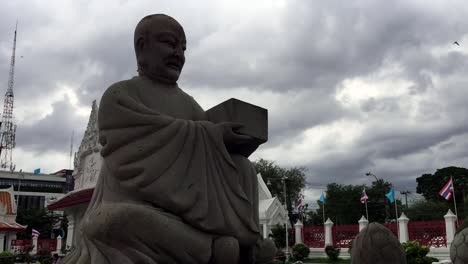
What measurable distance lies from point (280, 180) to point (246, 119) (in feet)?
147

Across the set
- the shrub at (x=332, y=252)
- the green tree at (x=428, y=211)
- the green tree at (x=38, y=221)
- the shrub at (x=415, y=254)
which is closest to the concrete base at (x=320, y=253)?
the shrub at (x=332, y=252)

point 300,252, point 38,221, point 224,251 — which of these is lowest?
point 300,252

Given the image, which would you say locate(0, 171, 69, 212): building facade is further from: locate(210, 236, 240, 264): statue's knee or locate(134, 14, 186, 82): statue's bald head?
locate(210, 236, 240, 264): statue's knee

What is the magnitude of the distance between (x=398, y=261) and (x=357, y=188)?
53634 millimetres

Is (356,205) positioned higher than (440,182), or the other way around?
(440,182)

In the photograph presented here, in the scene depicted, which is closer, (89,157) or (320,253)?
(320,253)

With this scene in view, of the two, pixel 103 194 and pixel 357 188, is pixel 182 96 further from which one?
pixel 357 188

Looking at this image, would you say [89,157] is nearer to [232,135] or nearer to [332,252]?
[332,252]

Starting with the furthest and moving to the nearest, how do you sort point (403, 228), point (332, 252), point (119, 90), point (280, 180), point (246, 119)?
1. point (280, 180)
2. point (332, 252)
3. point (403, 228)
4. point (246, 119)
5. point (119, 90)

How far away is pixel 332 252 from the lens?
2206cm

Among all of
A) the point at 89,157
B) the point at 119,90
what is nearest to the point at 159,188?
the point at 119,90

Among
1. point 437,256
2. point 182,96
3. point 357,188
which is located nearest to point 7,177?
point 357,188

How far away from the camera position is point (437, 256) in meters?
18.2

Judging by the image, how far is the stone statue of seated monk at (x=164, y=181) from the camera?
2.98m
